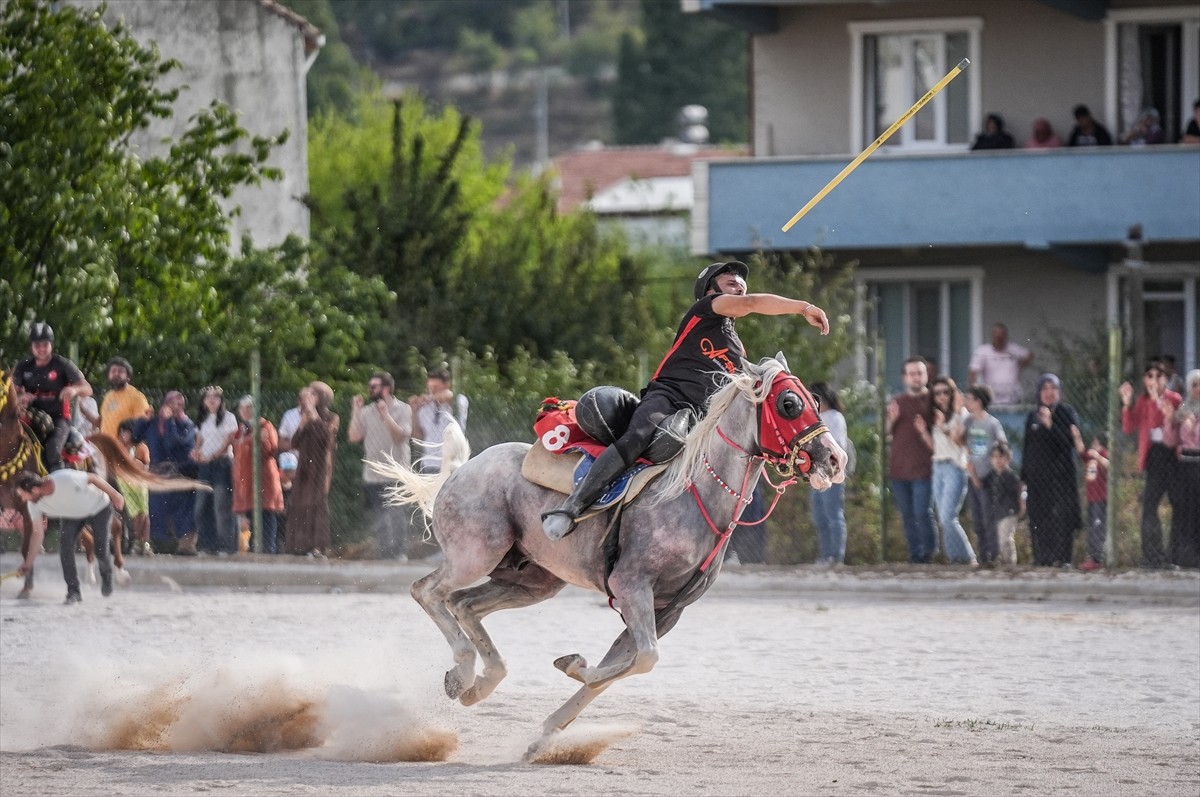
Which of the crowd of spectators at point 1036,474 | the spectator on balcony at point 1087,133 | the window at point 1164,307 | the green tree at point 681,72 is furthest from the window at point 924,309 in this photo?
the green tree at point 681,72

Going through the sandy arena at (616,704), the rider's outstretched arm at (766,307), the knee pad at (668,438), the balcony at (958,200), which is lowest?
the sandy arena at (616,704)

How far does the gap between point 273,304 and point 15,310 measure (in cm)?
361

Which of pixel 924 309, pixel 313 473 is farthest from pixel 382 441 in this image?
pixel 924 309

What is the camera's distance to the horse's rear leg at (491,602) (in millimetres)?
10312

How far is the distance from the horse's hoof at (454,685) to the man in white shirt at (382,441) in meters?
8.78

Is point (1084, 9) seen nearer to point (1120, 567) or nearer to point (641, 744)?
point (1120, 567)

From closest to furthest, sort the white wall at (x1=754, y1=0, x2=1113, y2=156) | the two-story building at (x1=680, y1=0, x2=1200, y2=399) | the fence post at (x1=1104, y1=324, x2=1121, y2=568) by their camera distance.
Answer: the fence post at (x1=1104, y1=324, x2=1121, y2=568) < the two-story building at (x1=680, y1=0, x2=1200, y2=399) < the white wall at (x1=754, y1=0, x2=1113, y2=156)

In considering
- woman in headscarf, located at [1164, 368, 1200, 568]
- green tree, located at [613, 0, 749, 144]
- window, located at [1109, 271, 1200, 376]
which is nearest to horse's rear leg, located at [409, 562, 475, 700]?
woman in headscarf, located at [1164, 368, 1200, 568]

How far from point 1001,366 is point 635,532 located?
1312 cm

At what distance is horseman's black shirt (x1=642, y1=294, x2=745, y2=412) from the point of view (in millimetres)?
10180

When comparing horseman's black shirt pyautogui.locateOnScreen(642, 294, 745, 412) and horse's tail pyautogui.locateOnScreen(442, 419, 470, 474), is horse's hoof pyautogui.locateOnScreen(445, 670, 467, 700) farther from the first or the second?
horseman's black shirt pyautogui.locateOnScreen(642, 294, 745, 412)

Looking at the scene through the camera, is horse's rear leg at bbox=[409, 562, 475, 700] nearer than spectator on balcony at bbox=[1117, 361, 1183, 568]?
Yes

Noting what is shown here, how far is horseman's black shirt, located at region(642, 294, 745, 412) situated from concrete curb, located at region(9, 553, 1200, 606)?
7.99 m

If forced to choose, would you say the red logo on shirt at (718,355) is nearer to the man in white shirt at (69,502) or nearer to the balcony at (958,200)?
the man in white shirt at (69,502)
